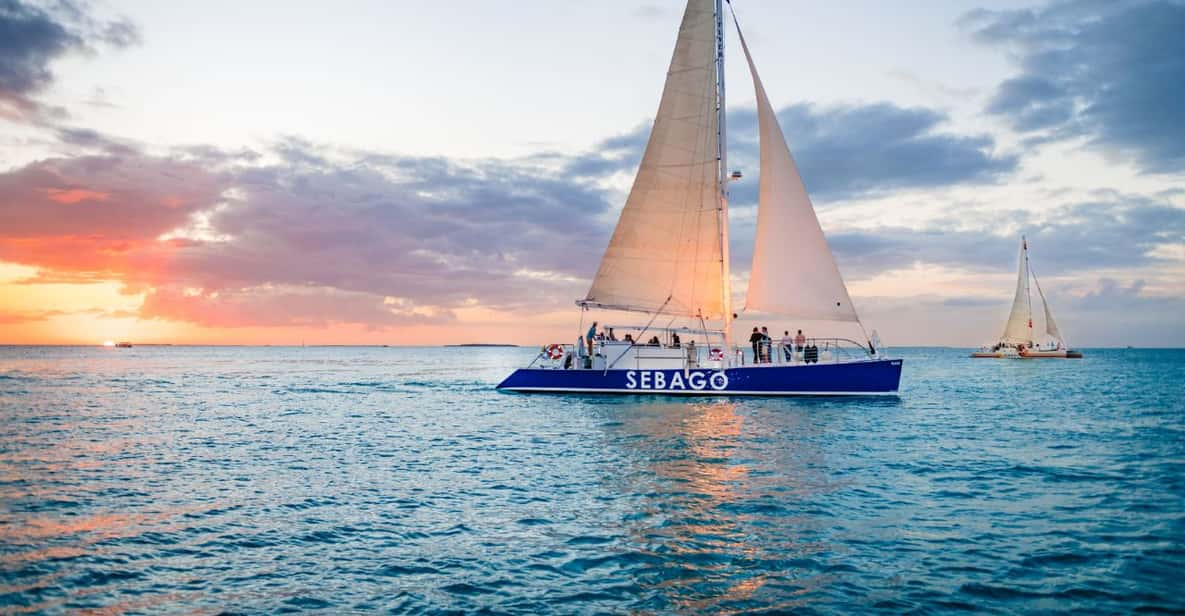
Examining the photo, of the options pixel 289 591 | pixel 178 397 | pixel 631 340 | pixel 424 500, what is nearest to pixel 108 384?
pixel 178 397

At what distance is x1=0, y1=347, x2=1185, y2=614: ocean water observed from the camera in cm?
904

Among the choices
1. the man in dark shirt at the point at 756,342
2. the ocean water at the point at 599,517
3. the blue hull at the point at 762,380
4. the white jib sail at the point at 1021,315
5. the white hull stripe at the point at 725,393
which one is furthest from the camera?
the white jib sail at the point at 1021,315

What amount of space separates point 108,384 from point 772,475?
60.6 metres

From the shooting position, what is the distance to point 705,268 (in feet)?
118

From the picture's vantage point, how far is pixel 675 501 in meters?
14.2

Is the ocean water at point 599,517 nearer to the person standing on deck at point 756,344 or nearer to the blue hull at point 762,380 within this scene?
the blue hull at point 762,380

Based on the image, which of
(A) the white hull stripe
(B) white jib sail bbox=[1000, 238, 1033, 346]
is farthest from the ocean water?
(B) white jib sail bbox=[1000, 238, 1033, 346]

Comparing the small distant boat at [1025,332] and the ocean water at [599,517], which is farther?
the small distant boat at [1025,332]

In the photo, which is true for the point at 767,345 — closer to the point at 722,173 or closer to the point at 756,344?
the point at 756,344

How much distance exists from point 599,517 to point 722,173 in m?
25.8

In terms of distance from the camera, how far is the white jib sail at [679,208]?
118 ft

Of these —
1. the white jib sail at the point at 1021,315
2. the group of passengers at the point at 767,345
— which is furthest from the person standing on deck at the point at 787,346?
the white jib sail at the point at 1021,315

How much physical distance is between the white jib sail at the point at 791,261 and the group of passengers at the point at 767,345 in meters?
1.77

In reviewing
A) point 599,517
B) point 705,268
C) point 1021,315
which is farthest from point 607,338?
point 1021,315
